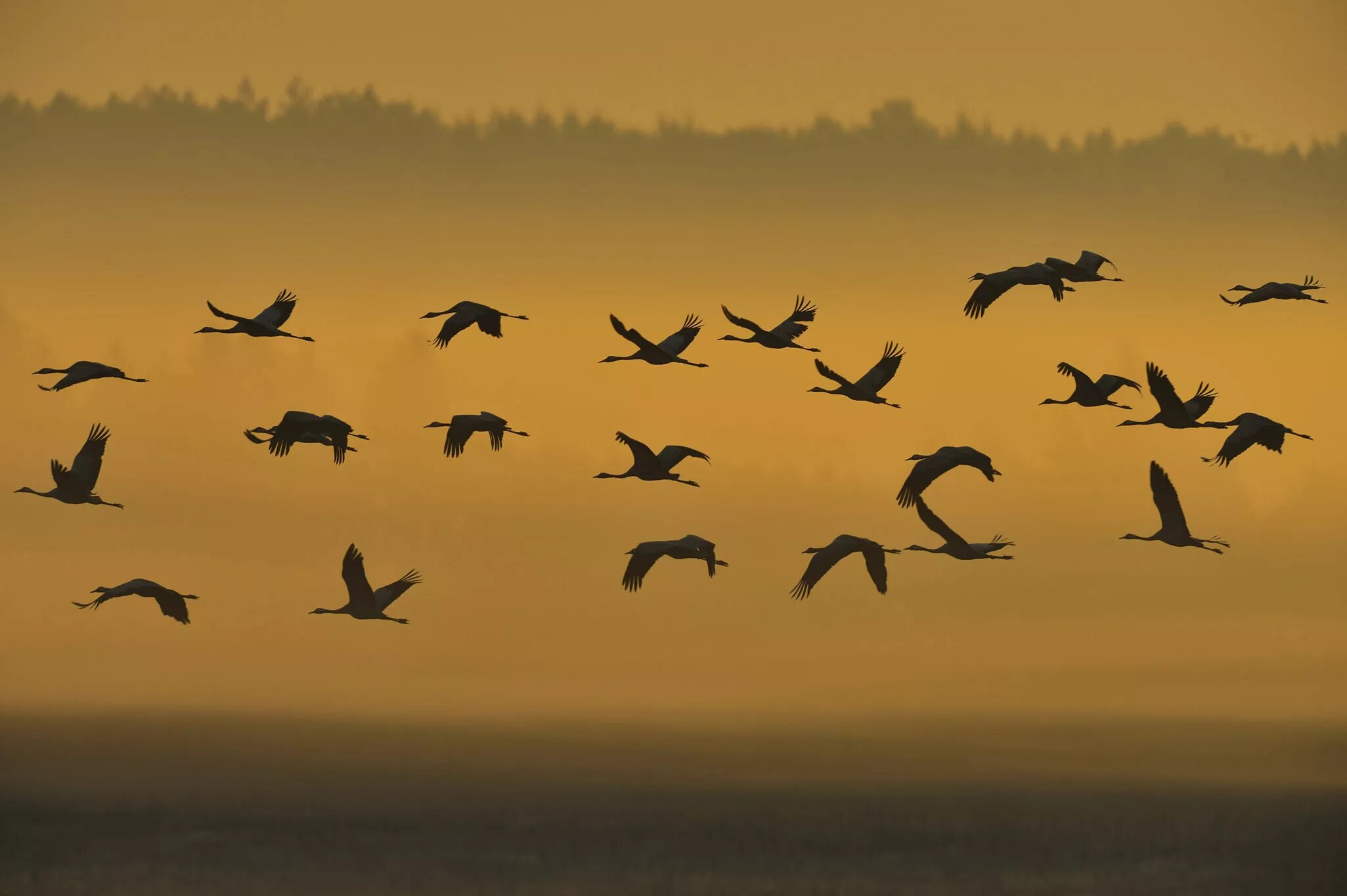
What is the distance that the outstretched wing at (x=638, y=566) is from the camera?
142 feet

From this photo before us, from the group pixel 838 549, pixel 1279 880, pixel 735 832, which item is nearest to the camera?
pixel 838 549

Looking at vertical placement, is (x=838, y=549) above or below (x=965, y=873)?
above

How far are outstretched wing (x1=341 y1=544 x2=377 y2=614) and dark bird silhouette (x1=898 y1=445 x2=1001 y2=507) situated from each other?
12.3 metres

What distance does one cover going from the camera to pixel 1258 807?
12638 centimetres

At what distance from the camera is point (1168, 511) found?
4662 centimetres

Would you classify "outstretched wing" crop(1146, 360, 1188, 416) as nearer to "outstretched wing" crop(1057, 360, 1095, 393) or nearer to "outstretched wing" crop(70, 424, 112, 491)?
"outstretched wing" crop(1057, 360, 1095, 393)

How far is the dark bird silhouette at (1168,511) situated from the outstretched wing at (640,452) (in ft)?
34.3

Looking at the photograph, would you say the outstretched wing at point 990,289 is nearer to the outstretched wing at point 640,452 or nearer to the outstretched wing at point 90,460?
the outstretched wing at point 640,452

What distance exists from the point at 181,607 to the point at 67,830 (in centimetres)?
7654

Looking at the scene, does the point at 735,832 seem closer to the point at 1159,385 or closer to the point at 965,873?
the point at 965,873

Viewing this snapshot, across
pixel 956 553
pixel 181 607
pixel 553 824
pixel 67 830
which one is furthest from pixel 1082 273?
pixel 553 824

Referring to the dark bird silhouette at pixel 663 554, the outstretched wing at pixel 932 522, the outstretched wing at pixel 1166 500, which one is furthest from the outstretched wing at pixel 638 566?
the outstretched wing at pixel 1166 500

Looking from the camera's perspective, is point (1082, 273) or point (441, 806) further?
point (441, 806)

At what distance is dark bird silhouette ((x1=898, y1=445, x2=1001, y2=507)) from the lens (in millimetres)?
40844
